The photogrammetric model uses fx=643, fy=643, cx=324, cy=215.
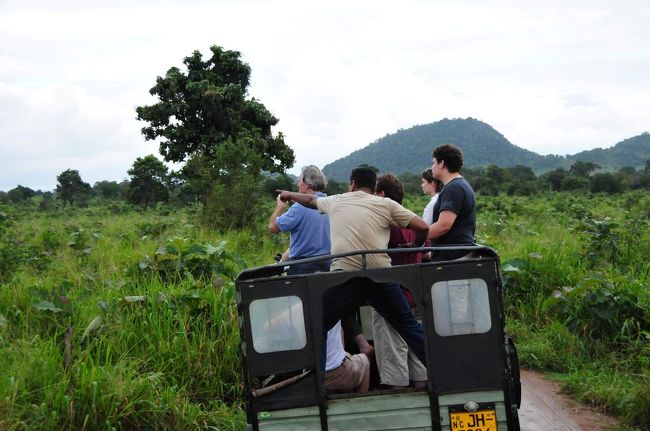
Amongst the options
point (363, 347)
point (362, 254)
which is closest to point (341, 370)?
point (363, 347)

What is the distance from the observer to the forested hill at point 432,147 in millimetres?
132375

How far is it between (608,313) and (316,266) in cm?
288

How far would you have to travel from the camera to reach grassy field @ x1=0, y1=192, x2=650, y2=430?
425cm

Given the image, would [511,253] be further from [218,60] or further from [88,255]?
[218,60]

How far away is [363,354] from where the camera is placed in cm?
412

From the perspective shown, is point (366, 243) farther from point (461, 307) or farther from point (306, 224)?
point (306, 224)

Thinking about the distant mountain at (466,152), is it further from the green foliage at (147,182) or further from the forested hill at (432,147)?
the green foliage at (147,182)

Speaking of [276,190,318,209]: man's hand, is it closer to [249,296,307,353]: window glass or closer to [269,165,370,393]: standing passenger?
[269,165,370,393]: standing passenger

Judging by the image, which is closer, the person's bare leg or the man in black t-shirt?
the person's bare leg

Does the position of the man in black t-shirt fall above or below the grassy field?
above

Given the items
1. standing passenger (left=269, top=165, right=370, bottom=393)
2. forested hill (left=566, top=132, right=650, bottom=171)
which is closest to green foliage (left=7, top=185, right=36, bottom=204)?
standing passenger (left=269, top=165, right=370, bottom=393)

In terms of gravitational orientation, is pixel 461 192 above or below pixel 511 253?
above

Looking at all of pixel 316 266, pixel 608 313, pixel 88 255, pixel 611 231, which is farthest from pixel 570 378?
pixel 88 255

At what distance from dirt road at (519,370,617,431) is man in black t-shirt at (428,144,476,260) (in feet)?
4.84
